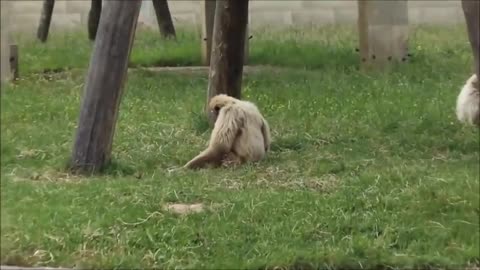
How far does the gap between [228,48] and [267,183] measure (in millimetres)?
2685

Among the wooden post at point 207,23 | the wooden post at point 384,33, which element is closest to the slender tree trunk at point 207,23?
the wooden post at point 207,23

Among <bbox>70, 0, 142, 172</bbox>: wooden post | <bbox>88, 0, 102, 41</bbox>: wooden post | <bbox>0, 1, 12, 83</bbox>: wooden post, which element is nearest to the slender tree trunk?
<bbox>88, 0, 102, 41</bbox>: wooden post

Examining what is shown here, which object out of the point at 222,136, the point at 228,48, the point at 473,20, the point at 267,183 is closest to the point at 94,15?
the point at 228,48

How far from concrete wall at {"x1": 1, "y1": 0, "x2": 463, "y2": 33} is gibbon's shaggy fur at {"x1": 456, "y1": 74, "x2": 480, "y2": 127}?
28.3 ft

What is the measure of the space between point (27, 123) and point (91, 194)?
9.61ft

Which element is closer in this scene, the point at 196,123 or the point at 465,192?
the point at 465,192

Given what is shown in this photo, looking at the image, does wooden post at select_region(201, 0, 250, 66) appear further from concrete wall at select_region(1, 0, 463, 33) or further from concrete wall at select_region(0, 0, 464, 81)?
concrete wall at select_region(1, 0, 463, 33)

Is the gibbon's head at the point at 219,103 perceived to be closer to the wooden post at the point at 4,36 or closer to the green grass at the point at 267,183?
the green grass at the point at 267,183

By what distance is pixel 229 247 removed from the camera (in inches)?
249

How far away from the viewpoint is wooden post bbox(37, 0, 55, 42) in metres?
17.3

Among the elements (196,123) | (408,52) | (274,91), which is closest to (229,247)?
(196,123)

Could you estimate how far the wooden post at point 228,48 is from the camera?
10.3m

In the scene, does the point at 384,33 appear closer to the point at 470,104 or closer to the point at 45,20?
the point at 470,104

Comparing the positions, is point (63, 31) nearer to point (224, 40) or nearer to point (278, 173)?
point (224, 40)
